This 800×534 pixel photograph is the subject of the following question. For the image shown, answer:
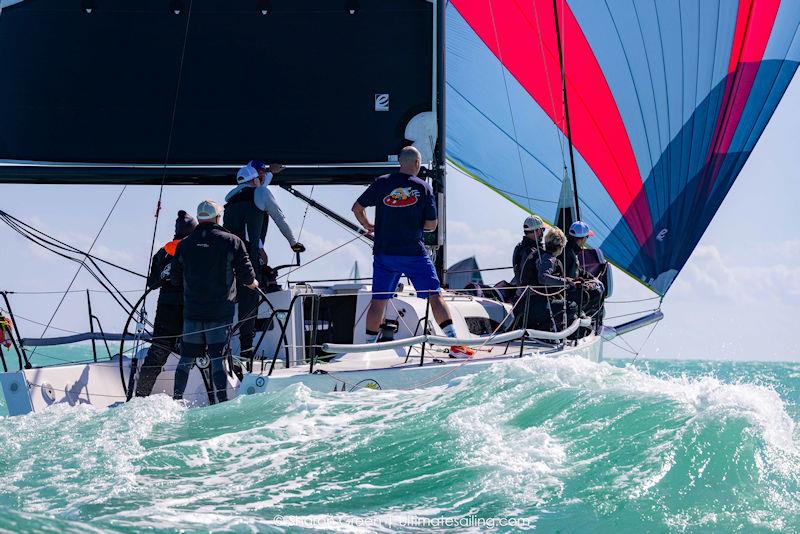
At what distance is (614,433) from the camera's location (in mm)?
→ 4672

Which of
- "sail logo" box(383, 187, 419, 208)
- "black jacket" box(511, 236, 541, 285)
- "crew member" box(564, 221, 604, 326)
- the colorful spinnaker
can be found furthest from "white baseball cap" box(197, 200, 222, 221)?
the colorful spinnaker

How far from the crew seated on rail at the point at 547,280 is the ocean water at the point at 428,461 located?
186 centimetres

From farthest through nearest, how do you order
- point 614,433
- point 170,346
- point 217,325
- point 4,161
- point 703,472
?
point 4,161
point 170,346
point 217,325
point 614,433
point 703,472

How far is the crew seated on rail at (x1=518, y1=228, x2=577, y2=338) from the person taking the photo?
24.9ft

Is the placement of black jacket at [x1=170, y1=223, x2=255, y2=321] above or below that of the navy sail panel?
below

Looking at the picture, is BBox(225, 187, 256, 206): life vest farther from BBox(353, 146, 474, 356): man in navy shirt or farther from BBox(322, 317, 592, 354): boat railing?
BBox(322, 317, 592, 354): boat railing

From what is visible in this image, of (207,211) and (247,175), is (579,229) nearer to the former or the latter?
(247,175)

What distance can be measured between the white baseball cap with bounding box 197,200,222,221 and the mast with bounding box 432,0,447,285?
2.63 m

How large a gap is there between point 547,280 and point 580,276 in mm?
1183

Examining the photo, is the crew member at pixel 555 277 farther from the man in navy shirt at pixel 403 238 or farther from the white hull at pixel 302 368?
the man in navy shirt at pixel 403 238

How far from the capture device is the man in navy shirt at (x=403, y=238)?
669 centimetres

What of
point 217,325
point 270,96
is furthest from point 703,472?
point 270,96

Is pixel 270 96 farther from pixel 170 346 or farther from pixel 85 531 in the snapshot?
pixel 85 531

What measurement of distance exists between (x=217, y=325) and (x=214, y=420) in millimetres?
920
